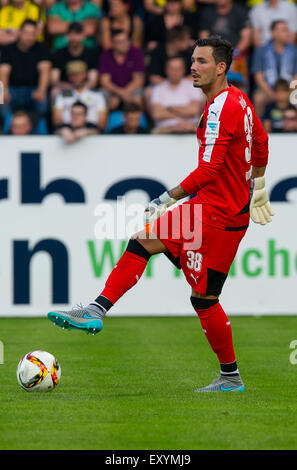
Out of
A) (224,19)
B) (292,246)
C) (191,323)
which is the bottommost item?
(191,323)

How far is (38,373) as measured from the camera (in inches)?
299

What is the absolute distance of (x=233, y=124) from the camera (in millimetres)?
7473

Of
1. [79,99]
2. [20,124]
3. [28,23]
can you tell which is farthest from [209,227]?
[28,23]

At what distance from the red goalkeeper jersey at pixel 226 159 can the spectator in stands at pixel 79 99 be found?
7.03 meters

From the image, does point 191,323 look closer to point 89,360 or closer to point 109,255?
point 109,255

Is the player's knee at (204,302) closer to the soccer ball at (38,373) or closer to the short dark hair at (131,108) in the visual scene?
the soccer ball at (38,373)

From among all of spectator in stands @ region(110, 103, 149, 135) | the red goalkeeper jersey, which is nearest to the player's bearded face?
the red goalkeeper jersey

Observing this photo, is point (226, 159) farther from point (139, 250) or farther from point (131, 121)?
point (131, 121)

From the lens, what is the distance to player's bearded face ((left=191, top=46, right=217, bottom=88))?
7.65 meters

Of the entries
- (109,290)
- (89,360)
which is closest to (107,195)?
(89,360)

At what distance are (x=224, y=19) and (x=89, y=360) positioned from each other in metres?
8.23

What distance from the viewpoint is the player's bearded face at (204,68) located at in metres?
7.65

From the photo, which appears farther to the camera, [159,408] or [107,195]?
[107,195]
